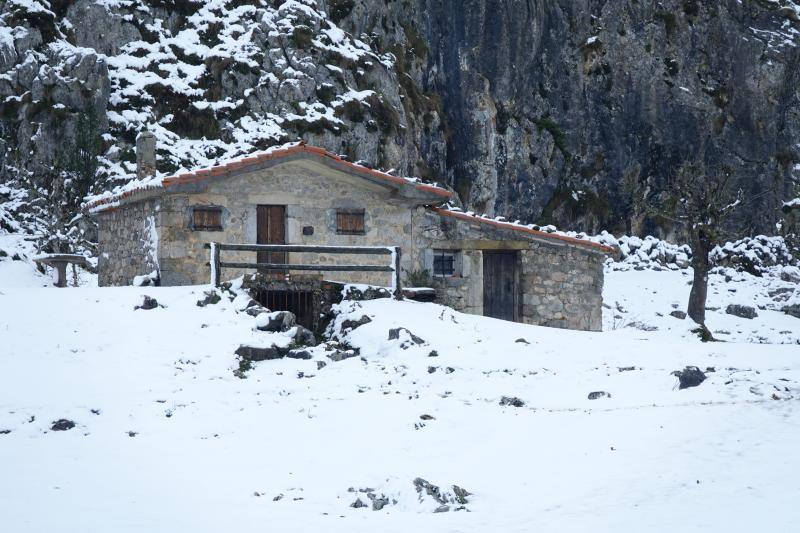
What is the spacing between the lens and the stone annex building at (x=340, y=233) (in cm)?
1798

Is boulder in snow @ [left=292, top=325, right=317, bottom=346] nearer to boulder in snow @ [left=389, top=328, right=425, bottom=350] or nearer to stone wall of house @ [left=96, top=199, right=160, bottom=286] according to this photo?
boulder in snow @ [left=389, top=328, right=425, bottom=350]

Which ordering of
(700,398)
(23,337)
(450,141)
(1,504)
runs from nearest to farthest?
(1,504) < (700,398) < (23,337) < (450,141)

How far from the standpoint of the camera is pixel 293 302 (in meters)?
17.9

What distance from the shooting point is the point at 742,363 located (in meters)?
14.2

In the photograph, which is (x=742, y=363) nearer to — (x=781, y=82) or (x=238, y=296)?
(x=238, y=296)

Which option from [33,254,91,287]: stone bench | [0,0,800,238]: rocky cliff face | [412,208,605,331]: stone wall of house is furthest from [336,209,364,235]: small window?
[0,0,800,238]: rocky cliff face

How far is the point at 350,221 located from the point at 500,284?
168 inches

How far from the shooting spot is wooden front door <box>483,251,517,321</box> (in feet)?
69.6

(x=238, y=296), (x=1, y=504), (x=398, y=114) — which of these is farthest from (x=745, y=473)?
(x=398, y=114)

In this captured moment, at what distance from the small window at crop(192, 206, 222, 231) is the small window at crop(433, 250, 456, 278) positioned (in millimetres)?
5149

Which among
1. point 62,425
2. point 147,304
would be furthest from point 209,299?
point 62,425

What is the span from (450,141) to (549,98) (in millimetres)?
5011

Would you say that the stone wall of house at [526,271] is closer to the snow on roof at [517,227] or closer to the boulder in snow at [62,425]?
the snow on roof at [517,227]

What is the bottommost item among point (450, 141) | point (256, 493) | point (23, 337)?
point (256, 493)
